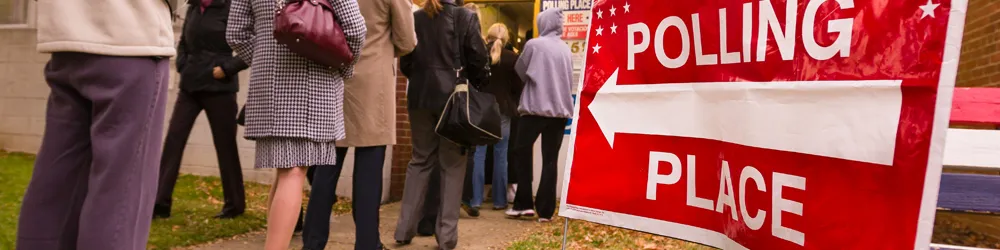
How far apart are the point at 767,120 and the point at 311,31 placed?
1.70 metres

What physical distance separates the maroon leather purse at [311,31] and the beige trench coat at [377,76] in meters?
0.74

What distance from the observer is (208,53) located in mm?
5023

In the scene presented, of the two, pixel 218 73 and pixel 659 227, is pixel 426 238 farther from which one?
pixel 659 227

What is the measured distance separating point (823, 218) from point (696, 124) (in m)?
0.65

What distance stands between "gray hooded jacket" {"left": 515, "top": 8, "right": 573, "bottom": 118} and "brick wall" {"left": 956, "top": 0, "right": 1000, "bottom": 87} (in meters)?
2.69

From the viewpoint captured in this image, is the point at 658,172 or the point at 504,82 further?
the point at 504,82

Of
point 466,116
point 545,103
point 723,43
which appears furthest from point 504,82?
point 723,43

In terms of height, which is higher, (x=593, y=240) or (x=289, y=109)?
(x=289, y=109)

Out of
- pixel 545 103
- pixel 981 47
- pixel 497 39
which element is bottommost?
pixel 545 103

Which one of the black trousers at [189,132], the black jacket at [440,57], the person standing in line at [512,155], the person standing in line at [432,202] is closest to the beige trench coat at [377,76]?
the black jacket at [440,57]

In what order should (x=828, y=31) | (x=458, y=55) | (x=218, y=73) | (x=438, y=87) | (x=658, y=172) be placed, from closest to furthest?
(x=828, y=31) < (x=658, y=172) < (x=438, y=87) < (x=458, y=55) < (x=218, y=73)

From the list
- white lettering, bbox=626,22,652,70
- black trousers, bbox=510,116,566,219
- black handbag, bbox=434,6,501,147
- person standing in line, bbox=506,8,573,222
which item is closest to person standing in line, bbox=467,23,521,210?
person standing in line, bbox=506,8,573,222

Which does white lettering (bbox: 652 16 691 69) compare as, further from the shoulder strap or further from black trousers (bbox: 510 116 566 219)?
black trousers (bbox: 510 116 566 219)

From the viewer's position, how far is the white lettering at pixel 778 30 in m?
2.19
